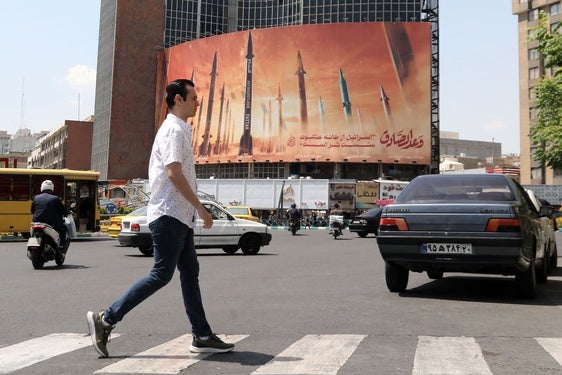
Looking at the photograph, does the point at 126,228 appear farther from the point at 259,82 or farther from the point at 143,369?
the point at 259,82

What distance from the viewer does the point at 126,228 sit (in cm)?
1561

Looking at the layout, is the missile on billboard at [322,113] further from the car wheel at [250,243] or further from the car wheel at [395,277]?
the car wheel at [395,277]

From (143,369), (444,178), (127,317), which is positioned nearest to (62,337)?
(127,317)

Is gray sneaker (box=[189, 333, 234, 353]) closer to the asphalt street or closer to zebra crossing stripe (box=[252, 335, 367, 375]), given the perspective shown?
the asphalt street

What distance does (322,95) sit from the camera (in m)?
67.6

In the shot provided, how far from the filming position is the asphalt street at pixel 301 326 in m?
3.76

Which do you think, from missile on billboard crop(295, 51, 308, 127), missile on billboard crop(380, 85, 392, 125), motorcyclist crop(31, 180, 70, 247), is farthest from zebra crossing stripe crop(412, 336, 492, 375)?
missile on billboard crop(295, 51, 308, 127)

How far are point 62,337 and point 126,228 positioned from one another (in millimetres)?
11174

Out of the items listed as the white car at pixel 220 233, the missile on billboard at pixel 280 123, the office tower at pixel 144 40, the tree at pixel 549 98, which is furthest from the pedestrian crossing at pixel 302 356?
the office tower at pixel 144 40

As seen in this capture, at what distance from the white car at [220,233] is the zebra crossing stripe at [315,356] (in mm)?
10788

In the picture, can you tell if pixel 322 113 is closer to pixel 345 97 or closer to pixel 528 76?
pixel 345 97

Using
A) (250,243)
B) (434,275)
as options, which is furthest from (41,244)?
(434,275)

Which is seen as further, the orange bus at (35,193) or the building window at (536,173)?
the building window at (536,173)

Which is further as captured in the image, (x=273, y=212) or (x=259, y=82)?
(x=259, y=82)
